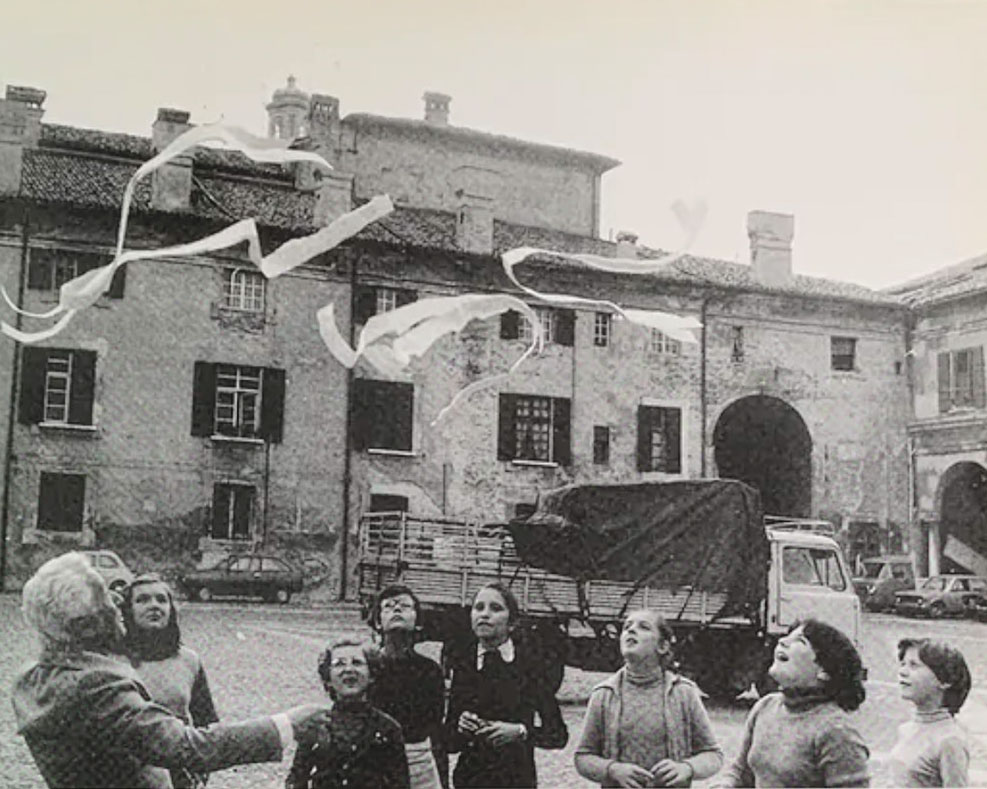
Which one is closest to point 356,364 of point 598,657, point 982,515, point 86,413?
point 86,413

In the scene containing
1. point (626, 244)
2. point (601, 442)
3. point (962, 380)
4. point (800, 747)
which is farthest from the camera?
point (962, 380)

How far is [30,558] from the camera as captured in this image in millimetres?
4066

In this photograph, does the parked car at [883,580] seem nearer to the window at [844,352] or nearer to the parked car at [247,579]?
the window at [844,352]

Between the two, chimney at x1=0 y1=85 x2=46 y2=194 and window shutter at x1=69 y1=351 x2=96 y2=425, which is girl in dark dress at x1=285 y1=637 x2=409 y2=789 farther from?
chimney at x1=0 y1=85 x2=46 y2=194

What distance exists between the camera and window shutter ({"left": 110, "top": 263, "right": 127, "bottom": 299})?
4125 millimetres

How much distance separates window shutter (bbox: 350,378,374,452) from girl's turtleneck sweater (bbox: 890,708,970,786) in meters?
2.25

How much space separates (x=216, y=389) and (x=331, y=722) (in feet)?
6.31

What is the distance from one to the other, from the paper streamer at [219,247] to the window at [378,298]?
21 centimetres

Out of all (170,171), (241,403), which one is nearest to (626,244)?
(241,403)

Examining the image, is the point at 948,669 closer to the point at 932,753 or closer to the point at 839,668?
the point at 932,753

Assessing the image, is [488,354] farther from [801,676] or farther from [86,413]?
[801,676]

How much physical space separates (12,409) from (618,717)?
7.86 feet

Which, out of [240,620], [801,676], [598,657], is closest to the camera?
[801,676]

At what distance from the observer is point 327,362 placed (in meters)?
4.45
